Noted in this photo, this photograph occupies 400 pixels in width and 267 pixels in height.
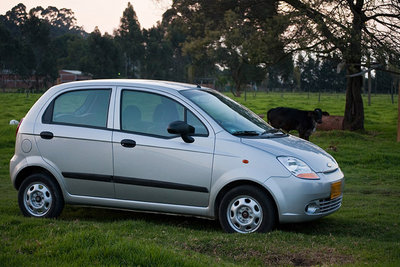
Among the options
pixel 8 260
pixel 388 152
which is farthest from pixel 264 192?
pixel 388 152

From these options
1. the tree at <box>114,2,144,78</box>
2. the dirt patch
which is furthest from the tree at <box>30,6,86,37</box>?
the dirt patch

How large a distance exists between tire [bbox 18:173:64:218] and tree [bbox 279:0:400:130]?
46.7 ft

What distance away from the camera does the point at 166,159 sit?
6746 mm

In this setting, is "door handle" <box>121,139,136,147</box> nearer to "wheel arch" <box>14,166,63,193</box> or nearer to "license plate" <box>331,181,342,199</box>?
"wheel arch" <box>14,166,63,193</box>

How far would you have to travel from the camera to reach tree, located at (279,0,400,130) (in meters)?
19.6

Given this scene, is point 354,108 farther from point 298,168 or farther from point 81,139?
point 81,139

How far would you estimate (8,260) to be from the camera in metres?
4.81

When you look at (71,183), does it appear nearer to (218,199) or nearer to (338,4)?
(218,199)

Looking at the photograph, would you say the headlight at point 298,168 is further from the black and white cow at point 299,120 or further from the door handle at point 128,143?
the black and white cow at point 299,120

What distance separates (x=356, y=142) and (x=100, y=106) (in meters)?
14.3

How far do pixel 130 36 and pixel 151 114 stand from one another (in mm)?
91298

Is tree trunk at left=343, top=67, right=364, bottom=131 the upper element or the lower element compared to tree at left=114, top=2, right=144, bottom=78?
lower

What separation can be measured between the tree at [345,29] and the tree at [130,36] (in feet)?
247

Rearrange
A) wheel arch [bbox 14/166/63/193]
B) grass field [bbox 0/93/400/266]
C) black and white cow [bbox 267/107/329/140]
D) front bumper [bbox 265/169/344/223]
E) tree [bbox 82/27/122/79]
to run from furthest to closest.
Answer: tree [bbox 82/27/122/79] < black and white cow [bbox 267/107/329/140] < wheel arch [bbox 14/166/63/193] < front bumper [bbox 265/169/344/223] < grass field [bbox 0/93/400/266]
